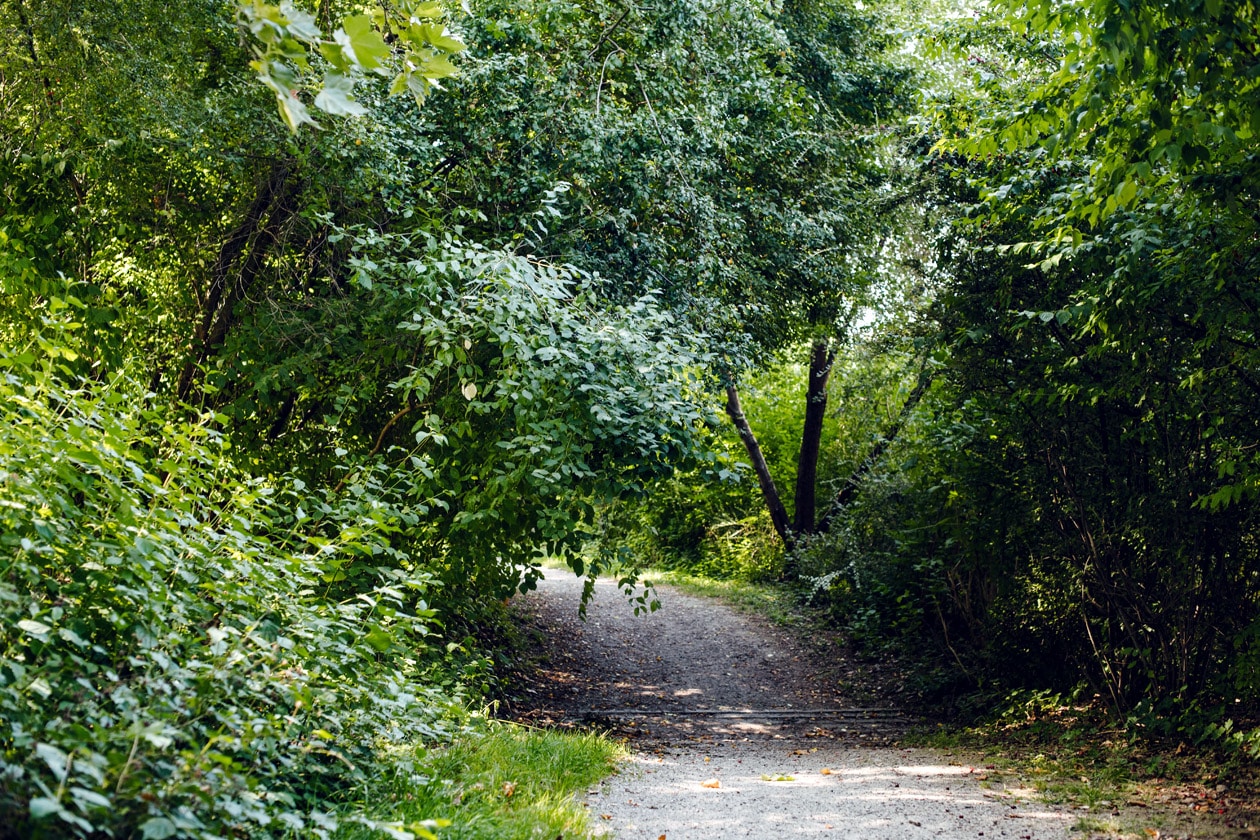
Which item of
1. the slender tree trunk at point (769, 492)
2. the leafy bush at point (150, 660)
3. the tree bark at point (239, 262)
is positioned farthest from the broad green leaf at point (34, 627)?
the slender tree trunk at point (769, 492)

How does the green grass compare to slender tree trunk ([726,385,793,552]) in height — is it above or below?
below

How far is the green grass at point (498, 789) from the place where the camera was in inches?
149

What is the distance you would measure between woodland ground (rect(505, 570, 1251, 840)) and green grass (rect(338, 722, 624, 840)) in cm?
24

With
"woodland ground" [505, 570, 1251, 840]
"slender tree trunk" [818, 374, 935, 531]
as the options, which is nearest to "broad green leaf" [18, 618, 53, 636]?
"woodland ground" [505, 570, 1251, 840]

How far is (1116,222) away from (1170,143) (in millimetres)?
1750

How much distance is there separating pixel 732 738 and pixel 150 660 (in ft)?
21.8

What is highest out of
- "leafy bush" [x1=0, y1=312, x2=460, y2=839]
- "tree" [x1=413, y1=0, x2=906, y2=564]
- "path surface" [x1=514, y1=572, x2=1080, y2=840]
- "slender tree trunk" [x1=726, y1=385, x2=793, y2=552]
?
"tree" [x1=413, y1=0, x2=906, y2=564]

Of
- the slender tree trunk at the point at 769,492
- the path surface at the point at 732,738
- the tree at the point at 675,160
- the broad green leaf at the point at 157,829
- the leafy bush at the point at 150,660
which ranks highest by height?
the tree at the point at 675,160

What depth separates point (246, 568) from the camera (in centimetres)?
358

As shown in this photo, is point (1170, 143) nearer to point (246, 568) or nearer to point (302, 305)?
point (246, 568)

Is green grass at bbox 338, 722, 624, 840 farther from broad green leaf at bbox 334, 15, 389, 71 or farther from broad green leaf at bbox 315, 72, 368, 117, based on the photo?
broad green leaf at bbox 334, 15, 389, 71

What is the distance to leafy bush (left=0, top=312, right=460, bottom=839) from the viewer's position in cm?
239

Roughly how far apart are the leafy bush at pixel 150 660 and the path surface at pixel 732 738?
A: 1.69m

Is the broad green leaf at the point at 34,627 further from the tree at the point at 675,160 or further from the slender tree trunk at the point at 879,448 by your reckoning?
the slender tree trunk at the point at 879,448
